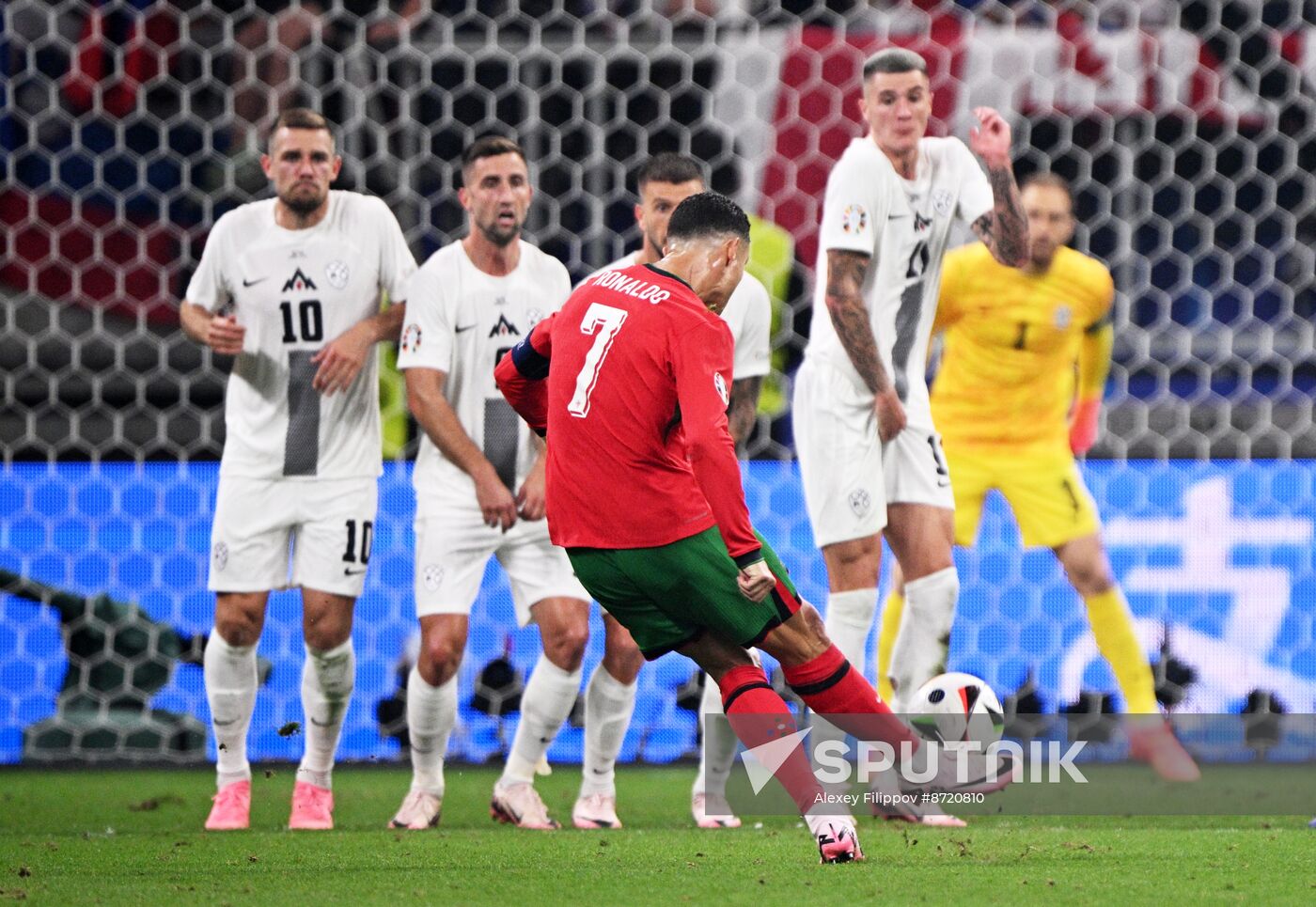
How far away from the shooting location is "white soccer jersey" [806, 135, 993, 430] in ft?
16.8

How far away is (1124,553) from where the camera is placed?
675 cm

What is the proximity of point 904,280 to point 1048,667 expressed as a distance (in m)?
2.11

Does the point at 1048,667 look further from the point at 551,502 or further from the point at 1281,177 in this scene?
the point at 551,502

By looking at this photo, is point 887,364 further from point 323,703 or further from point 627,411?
point 323,703

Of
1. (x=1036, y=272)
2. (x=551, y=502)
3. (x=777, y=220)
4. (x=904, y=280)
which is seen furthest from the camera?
(x=777, y=220)

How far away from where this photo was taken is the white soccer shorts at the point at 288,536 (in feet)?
17.1

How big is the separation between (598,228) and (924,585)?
2.68 metres

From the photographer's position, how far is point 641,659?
17.5ft

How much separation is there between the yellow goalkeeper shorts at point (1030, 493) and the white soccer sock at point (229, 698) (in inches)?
95.7

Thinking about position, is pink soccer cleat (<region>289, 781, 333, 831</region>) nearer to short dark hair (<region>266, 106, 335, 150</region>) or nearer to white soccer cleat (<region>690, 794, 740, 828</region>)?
white soccer cleat (<region>690, 794, 740, 828</region>)

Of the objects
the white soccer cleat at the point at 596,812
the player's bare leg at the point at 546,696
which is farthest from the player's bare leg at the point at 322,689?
the white soccer cleat at the point at 596,812

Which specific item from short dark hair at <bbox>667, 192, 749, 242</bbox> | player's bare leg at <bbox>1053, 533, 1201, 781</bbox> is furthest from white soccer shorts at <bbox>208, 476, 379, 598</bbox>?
player's bare leg at <bbox>1053, 533, 1201, 781</bbox>

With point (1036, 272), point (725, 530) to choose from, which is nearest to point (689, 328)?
point (725, 530)

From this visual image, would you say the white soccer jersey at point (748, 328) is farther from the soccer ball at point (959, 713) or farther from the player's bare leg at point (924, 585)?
the soccer ball at point (959, 713)
